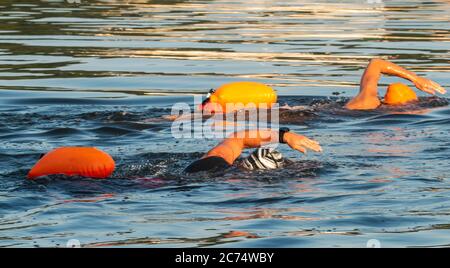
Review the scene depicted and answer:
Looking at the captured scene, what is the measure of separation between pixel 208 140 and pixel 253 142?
1.93 m

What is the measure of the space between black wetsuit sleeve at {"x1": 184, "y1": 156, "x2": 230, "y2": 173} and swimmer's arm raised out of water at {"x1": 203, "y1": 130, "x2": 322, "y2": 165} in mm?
110

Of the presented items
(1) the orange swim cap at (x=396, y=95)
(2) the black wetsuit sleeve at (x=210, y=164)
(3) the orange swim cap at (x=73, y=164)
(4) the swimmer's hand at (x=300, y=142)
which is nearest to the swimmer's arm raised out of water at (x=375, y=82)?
(1) the orange swim cap at (x=396, y=95)

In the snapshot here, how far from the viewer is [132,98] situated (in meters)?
14.6

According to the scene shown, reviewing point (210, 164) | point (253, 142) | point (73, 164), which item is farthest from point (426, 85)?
point (73, 164)

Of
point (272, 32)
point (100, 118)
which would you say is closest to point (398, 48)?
point (272, 32)

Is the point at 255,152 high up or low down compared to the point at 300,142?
down

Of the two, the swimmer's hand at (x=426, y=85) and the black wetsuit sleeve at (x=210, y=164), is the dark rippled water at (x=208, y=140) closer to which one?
the black wetsuit sleeve at (x=210, y=164)

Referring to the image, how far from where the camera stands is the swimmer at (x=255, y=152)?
902 cm

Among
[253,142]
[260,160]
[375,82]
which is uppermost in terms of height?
[375,82]

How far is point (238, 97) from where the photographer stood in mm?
12422

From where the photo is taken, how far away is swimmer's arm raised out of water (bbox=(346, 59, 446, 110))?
12.1 meters

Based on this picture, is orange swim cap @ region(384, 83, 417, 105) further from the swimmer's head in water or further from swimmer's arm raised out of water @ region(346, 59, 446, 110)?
the swimmer's head in water

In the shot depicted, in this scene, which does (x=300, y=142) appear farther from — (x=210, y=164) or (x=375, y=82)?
(x=375, y=82)
